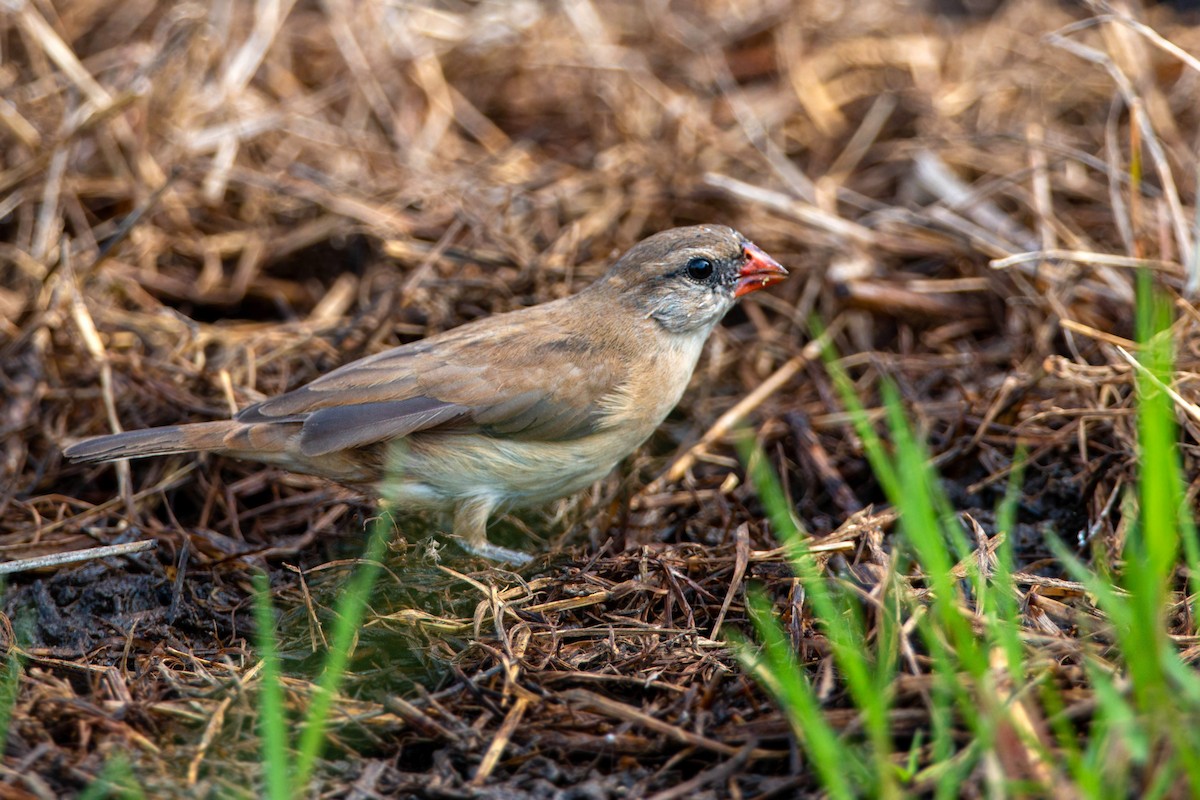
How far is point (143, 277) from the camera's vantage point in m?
6.11

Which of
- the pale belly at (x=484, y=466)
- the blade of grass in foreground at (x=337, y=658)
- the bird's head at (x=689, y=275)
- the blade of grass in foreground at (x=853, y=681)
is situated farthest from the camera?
the bird's head at (x=689, y=275)

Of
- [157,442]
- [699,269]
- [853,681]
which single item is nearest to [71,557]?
[157,442]

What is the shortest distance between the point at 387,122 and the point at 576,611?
4.13m

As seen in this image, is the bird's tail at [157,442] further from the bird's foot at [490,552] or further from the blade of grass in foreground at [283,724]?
the blade of grass in foreground at [283,724]

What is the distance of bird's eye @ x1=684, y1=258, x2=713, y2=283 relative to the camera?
492 cm

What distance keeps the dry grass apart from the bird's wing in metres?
0.52

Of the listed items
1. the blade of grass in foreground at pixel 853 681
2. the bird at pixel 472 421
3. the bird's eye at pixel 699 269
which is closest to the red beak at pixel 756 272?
the bird's eye at pixel 699 269

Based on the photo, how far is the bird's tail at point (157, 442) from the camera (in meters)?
4.32

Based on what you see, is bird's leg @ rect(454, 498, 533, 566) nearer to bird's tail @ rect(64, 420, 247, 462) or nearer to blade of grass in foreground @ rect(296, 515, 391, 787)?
blade of grass in foreground @ rect(296, 515, 391, 787)

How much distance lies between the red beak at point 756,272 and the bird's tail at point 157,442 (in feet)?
6.79

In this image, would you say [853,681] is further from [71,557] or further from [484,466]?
[71,557]

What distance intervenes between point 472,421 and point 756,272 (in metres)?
1.36

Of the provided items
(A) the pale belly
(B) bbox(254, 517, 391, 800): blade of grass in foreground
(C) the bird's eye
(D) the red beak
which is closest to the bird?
(A) the pale belly

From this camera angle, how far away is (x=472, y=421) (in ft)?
14.8
